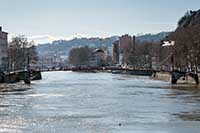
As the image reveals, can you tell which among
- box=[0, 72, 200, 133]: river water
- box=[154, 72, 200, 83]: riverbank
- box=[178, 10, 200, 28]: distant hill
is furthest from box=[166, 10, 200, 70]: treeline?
box=[178, 10, 200, 28]: distant hill

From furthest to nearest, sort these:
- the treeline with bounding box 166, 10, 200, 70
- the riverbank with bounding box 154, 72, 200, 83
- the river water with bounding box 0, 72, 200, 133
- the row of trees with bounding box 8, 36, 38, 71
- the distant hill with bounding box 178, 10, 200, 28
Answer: the distant hill with bounding box 178, 10, 200, 28
the row of trees with bounding box 8, 36, 38, 71
the riverbank with bounding box 154, 72, 200, 83
the treeline with bounding box 166, 10, 200, 70
the river water with bounding box 0, 72, 200, 133

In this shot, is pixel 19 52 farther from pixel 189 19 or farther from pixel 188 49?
pixel 189 19

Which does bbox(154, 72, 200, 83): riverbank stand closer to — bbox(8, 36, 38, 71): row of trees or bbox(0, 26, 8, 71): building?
bbox(8, 36, 38, 71): row of trees

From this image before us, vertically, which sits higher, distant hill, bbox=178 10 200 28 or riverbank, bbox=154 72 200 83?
distant hill, bbox=178 10 200 28

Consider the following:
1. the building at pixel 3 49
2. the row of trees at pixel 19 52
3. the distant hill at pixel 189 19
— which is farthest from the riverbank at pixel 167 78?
the building at pixel 3 49

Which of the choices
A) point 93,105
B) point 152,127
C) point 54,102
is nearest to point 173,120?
point 152,127

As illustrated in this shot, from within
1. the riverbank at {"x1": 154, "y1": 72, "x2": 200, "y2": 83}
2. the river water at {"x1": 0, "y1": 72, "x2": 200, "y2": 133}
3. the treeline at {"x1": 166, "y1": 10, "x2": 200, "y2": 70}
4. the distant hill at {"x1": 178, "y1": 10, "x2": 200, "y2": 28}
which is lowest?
the river water at {"x1": 0, "y1": 72, "x2": 200, "y2": 133}

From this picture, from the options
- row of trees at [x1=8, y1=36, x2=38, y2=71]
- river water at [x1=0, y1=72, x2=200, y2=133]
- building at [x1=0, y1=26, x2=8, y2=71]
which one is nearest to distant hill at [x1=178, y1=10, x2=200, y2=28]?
row of trees at [x1=8, y1=36, x2=38, y2=71]

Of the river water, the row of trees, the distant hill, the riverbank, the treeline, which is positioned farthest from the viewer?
the distant hill

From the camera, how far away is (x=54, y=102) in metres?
61.9

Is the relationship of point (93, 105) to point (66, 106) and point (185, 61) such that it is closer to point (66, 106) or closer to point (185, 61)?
point (66, 106)

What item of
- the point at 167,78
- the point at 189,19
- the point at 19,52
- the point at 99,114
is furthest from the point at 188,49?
the point at 189,19

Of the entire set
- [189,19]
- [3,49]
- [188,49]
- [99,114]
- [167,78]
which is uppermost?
[189,19]

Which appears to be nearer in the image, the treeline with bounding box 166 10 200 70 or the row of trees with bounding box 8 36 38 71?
the treeline with bounding box 166 10 200 70
